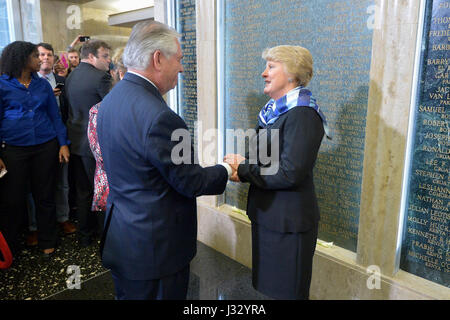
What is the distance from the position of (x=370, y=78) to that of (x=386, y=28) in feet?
0.89

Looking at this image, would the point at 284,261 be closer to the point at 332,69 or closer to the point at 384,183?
the point at 384,183

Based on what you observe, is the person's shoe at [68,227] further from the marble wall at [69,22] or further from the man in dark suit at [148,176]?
the marble wall at [69,22]

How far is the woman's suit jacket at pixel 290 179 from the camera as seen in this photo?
59.7 inches

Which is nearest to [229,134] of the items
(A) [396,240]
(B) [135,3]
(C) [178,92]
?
(C) [178,92]

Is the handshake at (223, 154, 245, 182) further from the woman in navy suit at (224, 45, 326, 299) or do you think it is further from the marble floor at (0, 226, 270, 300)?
the marble floor at (0, 226, 270, 300)

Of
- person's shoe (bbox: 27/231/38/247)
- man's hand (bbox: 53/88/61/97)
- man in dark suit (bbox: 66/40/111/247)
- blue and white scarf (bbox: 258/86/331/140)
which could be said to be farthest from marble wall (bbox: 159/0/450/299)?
man's hand (bbox: 53/88/61/97)

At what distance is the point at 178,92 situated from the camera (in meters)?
3.48

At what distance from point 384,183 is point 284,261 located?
79 cm

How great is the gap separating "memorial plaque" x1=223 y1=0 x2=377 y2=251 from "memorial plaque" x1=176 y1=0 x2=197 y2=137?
0.57 meters

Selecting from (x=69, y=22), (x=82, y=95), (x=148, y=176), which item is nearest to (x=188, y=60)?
(x=82, y=95)

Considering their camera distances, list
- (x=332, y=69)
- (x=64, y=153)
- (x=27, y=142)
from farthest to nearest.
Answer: (x=64, y=153) < (x=27, y=142) < (x=332, y=69)

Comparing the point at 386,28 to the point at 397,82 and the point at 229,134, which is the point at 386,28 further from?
the point at 229,134

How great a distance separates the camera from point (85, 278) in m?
2.66

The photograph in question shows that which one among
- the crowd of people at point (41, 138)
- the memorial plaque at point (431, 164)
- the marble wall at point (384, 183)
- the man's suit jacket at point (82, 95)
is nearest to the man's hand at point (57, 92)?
the crowd of people at point (41, 138)
